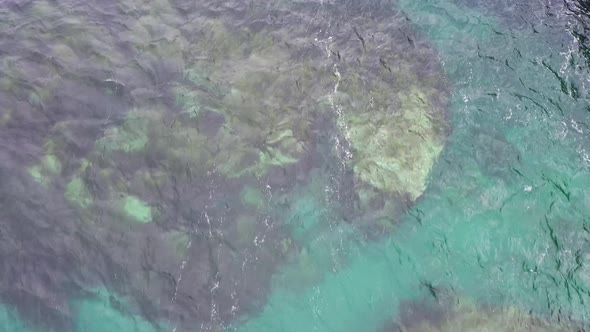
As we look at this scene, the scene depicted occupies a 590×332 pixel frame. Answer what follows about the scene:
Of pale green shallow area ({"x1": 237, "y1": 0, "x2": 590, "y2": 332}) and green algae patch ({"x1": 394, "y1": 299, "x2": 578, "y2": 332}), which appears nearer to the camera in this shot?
green algae patch ({"x1": 394, "y1": 299, "x2": 578, "y2": 332})

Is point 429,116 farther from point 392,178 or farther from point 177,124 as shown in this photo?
point 177,124

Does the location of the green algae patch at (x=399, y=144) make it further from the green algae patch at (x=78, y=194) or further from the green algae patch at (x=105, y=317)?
the green algae patch at (x=78, y=194)

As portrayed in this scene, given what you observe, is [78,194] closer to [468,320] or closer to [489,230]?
[468,320]

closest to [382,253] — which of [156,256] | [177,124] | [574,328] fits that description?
[574,328]

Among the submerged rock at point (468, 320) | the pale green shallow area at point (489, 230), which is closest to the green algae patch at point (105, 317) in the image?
the pale green shallow area at point (489, 230)

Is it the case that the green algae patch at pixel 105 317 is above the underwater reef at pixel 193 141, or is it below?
below

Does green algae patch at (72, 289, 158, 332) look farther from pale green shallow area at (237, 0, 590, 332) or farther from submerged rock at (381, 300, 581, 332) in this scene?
submerged rock at (381, 300, 581, 332)

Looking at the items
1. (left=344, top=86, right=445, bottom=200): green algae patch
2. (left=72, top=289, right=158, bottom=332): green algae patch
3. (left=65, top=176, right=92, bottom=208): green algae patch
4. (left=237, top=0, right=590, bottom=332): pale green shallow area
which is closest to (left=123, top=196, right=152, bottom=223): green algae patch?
(left=65, top=176, right=92, bottom=208): green algae patch
